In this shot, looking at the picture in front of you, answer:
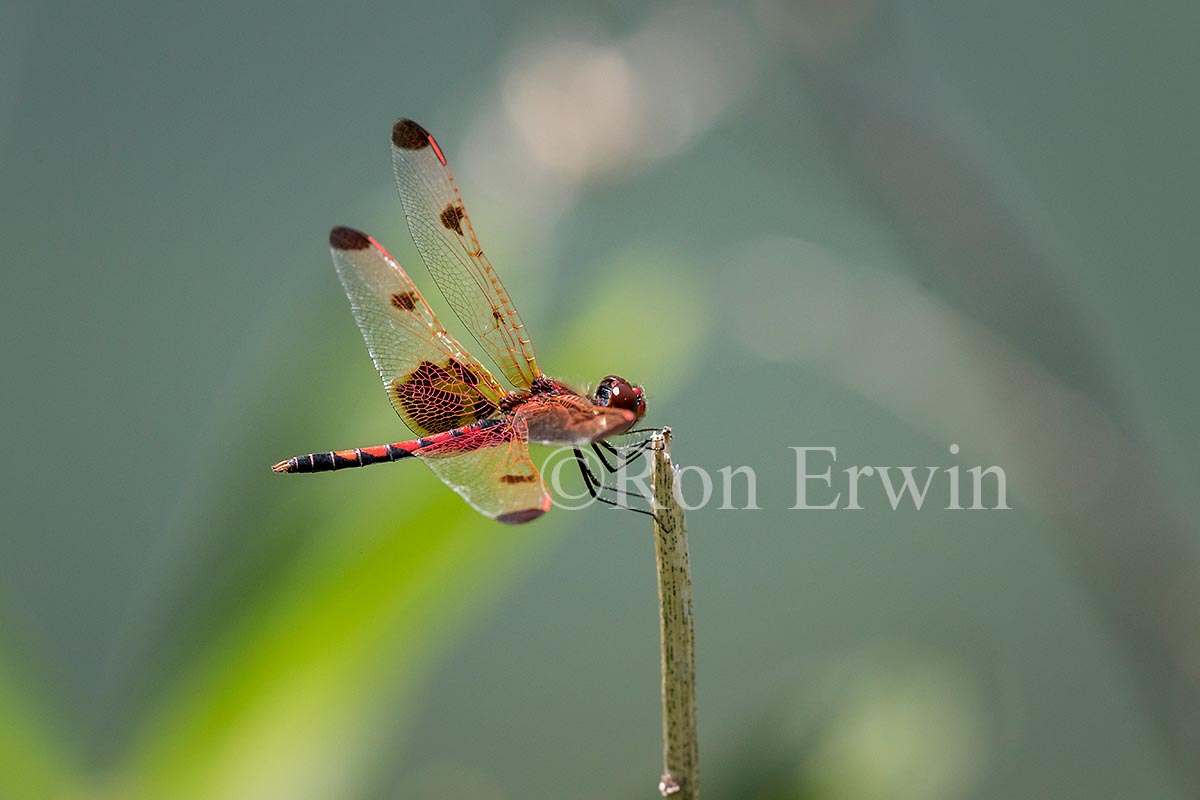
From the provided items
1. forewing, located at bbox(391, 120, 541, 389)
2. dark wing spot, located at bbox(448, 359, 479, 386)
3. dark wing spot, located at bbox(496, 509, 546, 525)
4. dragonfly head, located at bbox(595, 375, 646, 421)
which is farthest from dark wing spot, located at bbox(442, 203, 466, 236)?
dark wing spot, located at bbox(496, 509, 546, 525)

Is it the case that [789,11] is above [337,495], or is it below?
above

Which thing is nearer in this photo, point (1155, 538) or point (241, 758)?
point (241, 758)

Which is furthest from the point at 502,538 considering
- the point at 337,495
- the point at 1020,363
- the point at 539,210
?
the point at 1020,363

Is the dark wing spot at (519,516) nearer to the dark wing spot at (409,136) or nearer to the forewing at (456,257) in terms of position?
the forewing at (456,257)

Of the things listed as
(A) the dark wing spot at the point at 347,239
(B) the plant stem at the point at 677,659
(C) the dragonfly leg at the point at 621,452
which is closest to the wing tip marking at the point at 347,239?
(A) the dark wing spot at the point at 347,239

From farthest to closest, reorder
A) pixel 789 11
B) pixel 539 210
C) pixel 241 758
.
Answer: pixel 539 210 < pixel 789 11 < pixel 241 758

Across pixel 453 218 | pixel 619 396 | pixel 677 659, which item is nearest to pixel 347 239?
pixel 453 218

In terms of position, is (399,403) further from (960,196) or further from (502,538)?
(960,196)
